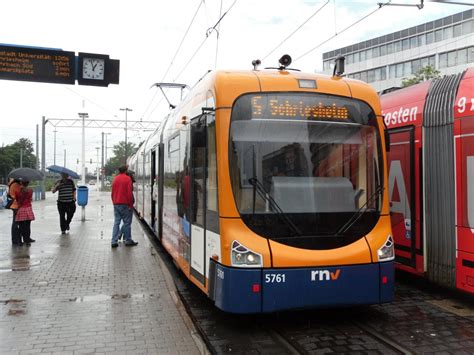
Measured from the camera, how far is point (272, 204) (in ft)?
17.1

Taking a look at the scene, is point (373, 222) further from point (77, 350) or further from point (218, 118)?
point (77, 350)

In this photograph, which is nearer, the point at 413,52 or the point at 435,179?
the point at 435,179

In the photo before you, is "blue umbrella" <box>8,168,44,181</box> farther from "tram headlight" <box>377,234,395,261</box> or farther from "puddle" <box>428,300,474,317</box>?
"puddle" <box>428,300,474,317</box>

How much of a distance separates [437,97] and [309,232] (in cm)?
294

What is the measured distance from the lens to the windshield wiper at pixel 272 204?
5.19 meters

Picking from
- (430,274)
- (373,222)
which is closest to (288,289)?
(373,222)

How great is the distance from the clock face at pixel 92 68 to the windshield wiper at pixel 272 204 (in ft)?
27.7

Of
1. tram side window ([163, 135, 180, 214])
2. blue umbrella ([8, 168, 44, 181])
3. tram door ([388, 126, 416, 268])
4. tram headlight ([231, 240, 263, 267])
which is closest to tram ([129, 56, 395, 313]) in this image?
tram headlight ([231, 240, 263, 267])

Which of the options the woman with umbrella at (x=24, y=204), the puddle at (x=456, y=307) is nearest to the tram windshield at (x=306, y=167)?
the puddle at (x=456, y=307)

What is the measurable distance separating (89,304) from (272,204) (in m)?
2.91

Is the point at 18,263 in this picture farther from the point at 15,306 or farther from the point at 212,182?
the point at 212,182

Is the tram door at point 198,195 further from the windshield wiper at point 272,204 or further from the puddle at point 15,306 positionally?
the puddle at point 15,306

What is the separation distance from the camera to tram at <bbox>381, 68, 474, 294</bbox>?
6070 mm

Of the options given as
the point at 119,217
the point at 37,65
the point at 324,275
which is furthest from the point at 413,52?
the point at 324,275
